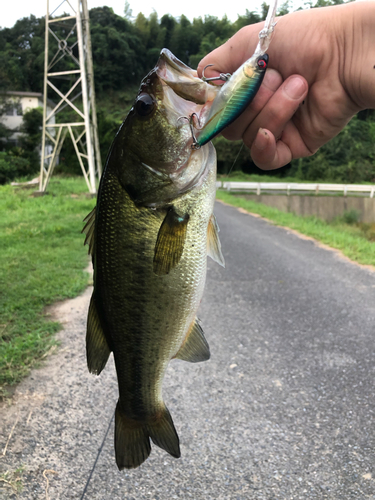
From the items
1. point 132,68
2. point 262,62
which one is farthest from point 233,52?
point 132,68

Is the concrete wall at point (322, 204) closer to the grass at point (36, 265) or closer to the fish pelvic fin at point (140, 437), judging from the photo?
the grass at point (36, 265)

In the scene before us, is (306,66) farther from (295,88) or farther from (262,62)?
(262,62)

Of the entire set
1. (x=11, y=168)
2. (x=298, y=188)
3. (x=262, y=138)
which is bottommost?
(x=298, y=188)

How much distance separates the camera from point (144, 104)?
126 centimetres

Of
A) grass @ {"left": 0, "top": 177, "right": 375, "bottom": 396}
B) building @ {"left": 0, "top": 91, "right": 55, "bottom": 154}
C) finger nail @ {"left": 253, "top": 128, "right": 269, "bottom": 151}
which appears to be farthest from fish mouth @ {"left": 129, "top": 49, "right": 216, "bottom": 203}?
building @ {"left": 0, "top": 91, "right": 55, "bottom": 154}

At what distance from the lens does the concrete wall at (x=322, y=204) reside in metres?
24.2

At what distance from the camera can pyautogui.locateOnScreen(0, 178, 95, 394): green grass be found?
3.93 metres

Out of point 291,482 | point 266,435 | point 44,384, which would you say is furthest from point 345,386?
point 44,384

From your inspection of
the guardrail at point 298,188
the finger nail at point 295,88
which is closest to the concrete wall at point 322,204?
the guardrail at point 298,188

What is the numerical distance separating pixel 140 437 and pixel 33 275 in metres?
5.04

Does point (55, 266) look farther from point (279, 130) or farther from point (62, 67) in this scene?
point (62, 67)

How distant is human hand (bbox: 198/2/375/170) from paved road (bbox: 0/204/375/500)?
2257mm

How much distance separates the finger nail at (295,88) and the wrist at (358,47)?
22cm

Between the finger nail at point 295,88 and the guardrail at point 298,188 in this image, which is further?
the guardrail at point 298,188
